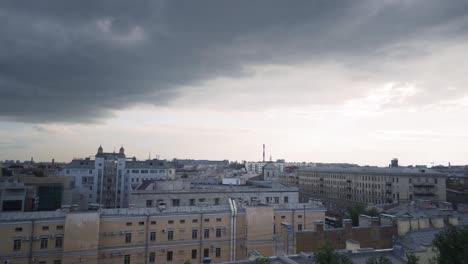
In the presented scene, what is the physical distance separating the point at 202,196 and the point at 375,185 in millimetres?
56540

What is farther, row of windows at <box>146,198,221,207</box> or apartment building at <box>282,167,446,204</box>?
apartment building at <box>282,167,446,204</box>

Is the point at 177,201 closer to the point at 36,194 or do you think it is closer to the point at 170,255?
the point at 170,255

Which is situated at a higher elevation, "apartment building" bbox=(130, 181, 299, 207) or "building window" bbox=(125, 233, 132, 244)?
"apartment building" bbox=(130, 181, 299, 207)

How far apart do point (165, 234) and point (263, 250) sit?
12.8m

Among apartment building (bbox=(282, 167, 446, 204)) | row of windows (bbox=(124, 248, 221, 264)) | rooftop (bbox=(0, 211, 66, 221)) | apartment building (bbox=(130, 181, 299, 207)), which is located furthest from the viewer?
apartment building (bbox=(282, 167, 446, 204))

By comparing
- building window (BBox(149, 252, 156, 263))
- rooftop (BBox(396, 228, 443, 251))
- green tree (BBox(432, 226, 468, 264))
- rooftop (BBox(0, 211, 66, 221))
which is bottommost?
building window (BBox(149, 252, 156, 263))

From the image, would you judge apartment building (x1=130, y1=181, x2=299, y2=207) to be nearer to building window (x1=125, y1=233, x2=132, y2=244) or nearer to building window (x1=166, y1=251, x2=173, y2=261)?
building window (x1=166, y1=251, x2=173, y2=261)

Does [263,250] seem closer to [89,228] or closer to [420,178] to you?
[89,228]

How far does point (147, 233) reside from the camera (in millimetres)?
42156

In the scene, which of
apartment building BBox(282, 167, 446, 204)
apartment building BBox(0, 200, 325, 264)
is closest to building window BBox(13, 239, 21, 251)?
apartment building BBox(0, 200, 325, 264)

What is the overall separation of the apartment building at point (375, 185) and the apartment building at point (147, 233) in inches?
1911

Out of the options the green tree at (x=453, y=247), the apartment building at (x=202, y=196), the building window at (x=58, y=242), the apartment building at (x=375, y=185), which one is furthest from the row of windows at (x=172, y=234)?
the apartment building at (x=375, y=185)

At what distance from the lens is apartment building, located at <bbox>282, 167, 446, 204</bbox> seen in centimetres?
8906

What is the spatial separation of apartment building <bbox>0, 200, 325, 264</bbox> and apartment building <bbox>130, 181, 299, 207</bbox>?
344 inches
